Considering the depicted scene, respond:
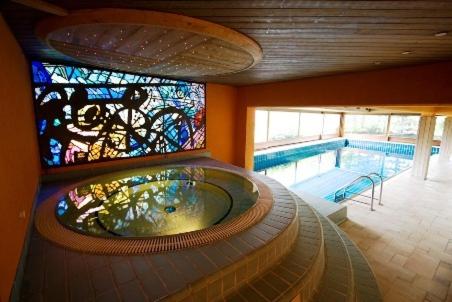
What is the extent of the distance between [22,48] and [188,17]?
8.29ft

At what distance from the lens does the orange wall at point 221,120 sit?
589cm

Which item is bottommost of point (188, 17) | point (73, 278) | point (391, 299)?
point (391, 299)

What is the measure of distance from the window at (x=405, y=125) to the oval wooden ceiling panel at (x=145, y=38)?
525 inches

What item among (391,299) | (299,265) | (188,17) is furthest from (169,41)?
(391,299)

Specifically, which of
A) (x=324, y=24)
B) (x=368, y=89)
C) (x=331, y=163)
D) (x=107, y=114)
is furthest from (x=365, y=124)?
(x=107, y=114)

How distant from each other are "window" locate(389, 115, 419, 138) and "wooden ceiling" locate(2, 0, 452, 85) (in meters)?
11.9

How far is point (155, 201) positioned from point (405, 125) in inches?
562

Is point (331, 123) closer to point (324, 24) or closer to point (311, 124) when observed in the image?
point (311, 124)

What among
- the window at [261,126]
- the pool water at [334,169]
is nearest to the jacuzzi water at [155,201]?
the window at [261,126]

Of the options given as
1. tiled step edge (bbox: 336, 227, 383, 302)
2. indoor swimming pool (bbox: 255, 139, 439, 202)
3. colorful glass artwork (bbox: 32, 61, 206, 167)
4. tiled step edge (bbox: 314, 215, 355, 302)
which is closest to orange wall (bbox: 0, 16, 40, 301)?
colorful glass artwork (bbox: 32, 61, 206, 167)

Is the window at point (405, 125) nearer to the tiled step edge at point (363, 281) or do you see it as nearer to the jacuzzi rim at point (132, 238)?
the tiled step edge at point (363, 281)

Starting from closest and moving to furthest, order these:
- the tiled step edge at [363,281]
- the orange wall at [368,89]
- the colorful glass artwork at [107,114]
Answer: the tiled step edge at [363,281] → the orange wall at [368,89] → the colorful glass artwork at [107,114]

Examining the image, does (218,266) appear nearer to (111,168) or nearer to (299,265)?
(299,265)

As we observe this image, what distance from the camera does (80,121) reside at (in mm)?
3932
